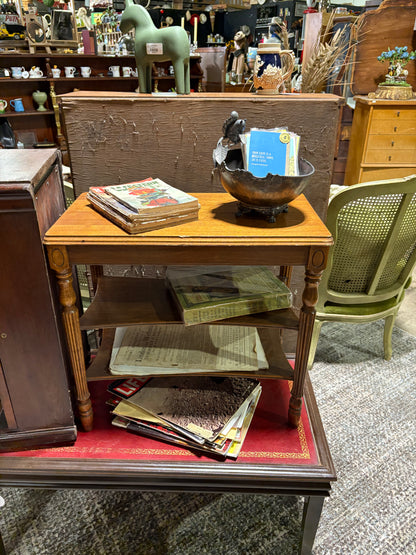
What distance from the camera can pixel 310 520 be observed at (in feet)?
3.83

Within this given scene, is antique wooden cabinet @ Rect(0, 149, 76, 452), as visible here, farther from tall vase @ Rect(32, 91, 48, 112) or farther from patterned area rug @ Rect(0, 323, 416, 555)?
tall vase @ Rect(32, 91, 48, 112)

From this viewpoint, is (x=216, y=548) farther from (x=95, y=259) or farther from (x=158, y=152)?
(x=158, y=152)

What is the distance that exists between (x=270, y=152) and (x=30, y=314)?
75cm

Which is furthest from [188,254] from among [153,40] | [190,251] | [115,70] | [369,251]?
[115,70]

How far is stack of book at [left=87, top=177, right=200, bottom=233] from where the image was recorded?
1.00m

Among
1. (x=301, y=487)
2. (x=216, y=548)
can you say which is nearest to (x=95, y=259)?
(x=301, y=487)

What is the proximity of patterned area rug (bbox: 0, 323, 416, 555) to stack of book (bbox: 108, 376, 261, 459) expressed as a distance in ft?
1.06

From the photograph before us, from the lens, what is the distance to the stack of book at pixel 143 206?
3.30 ft

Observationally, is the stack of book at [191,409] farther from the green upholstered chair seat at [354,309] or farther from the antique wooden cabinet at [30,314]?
the green upholstered chair seat at [354,309]

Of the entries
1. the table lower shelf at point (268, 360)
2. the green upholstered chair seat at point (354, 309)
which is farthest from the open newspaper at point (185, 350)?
the green upholstered chair seat at point (354, 309)

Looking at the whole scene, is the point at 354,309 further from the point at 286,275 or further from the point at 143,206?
the point at 143,206

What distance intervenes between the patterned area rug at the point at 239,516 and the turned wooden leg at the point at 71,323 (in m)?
0.34

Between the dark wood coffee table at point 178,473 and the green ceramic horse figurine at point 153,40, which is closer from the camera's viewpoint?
the dark wood coffee table at point 178,473

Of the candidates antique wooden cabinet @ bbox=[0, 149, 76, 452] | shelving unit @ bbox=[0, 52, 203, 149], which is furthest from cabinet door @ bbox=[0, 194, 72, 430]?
shelving unit @ bbox=[0, 52, 203, 149]
